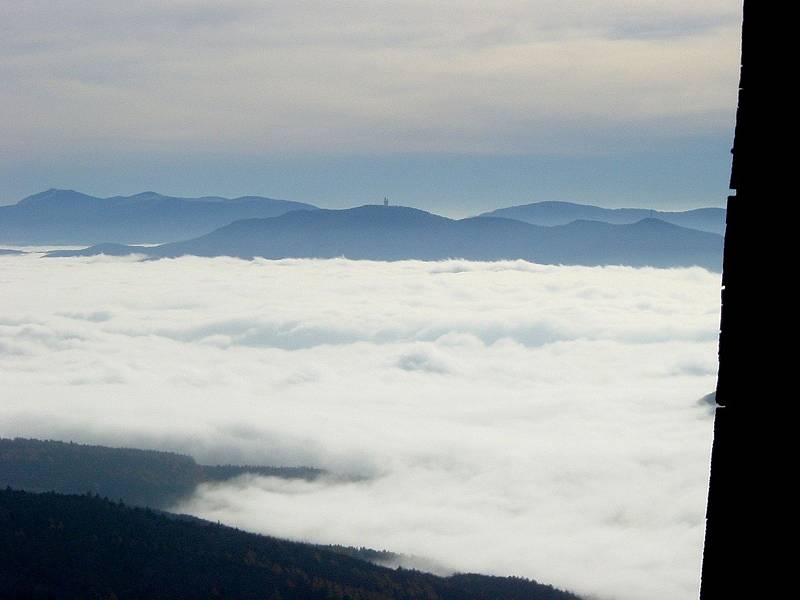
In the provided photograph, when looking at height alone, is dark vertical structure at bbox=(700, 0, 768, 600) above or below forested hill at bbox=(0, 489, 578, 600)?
above

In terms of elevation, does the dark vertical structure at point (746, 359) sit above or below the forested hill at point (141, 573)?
above

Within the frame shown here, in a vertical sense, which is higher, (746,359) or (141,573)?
(746,359)

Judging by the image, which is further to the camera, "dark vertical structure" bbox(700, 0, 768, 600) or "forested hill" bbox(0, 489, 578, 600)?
"forested hill" bbox(0, 489, 578, 600)

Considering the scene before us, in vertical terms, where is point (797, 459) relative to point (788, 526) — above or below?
above

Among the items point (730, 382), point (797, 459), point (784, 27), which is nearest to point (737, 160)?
point (784, 27)

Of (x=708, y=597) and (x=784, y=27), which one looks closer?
(x=784, y=27)

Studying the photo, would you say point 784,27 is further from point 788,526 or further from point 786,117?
point 788,526

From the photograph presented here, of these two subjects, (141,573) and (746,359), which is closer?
(746,359)

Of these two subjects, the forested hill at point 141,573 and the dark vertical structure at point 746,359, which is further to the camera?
the forested hill at point 141,573
